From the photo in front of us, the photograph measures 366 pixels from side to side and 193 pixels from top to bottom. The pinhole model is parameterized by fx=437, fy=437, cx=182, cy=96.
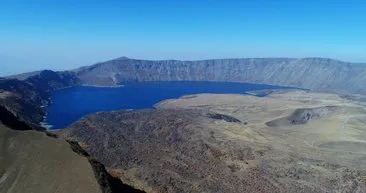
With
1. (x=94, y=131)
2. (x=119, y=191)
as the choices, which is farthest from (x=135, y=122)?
(x=119, y=191)

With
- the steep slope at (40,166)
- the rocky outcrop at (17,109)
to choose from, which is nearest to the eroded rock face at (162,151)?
the rocky outcrop at (17,109)

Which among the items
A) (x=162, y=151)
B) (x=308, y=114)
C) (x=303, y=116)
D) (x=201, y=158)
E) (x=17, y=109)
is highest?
(x=17, y=109)

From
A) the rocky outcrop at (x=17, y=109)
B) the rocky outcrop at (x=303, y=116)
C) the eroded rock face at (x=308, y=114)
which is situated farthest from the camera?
the eroded rock face at (x=308, y=114)

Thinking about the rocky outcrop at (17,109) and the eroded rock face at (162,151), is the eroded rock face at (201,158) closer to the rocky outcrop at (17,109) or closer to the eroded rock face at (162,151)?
the eroded rock face at (162,151)

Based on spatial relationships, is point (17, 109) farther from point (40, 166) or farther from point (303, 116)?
point (303, 116)

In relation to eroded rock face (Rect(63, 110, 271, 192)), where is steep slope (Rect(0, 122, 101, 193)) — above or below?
above

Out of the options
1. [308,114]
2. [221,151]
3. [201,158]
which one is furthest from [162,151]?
[308,114]

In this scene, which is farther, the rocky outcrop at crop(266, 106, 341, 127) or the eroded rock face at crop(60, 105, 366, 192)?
the rocky outcrop at crop(266, 106, 341, 127)

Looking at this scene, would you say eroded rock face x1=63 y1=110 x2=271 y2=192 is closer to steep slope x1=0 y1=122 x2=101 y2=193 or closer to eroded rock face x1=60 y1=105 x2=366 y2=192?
eroded rock face x1=60 y1=105 x2=366 y2=192

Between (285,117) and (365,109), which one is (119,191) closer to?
(285,117)

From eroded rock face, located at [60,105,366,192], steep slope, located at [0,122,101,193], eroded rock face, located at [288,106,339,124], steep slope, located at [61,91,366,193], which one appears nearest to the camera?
steep slope, located at [0,122,101,193]

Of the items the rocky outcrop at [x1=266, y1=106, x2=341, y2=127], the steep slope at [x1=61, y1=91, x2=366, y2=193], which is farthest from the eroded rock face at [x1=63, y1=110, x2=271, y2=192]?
the rocky outcrop at [x1=266, y1=106, x2=341, y2=127]
